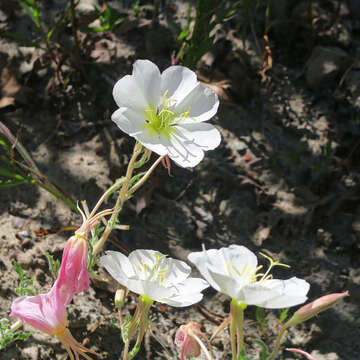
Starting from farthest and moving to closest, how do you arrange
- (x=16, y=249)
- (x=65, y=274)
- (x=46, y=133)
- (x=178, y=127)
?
1. (x=46, y=133)
2. (x=16, y=249)
3. (x=178, y=127)
4. (x=65, y=274)

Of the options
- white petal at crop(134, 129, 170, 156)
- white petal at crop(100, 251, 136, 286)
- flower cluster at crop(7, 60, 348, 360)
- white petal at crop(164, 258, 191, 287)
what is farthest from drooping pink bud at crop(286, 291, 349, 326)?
white petal at crop(134, 129, 170, 156)

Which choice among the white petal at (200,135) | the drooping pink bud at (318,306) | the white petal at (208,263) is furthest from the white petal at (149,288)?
the white petal at (200,135)

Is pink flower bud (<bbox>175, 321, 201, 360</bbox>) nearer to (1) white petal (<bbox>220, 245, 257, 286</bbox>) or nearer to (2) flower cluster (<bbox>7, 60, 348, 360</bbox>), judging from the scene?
(2) flower cluster (<bbox>7, 60, 348, 360</bbox>)

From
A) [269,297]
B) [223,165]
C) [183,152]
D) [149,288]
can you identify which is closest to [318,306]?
[269,297]

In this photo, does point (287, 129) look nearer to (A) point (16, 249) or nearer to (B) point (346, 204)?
(B) point (346, 204)

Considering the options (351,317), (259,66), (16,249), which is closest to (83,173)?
(16,249)

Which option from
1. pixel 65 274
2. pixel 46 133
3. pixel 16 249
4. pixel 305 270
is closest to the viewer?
pixel 65 274
